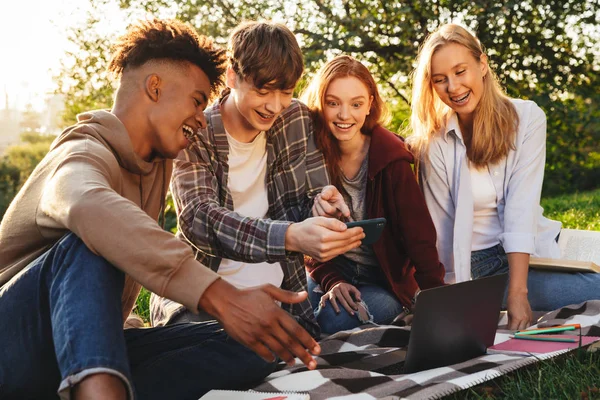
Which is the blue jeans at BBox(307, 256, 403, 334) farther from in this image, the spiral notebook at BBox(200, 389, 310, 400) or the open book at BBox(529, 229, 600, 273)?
the spiral notebook at BBox(200, 389, 310, 400)

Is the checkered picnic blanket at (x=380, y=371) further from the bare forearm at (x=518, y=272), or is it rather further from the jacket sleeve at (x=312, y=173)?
the jacket sleeve at (x=312, y=173)

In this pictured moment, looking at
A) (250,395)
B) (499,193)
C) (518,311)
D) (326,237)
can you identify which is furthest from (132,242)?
(499,193)

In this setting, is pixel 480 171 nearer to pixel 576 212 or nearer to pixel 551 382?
pixel 551 382

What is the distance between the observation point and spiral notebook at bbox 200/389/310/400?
2057 millimetres

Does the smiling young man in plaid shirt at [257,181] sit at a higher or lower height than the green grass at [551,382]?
higher

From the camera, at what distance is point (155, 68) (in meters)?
2.59

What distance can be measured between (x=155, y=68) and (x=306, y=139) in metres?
0.96

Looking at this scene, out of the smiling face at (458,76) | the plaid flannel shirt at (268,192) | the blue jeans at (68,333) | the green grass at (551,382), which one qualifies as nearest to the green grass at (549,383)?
the green grass at (551,382)

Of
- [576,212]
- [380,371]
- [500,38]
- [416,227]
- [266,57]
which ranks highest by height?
[500,38]

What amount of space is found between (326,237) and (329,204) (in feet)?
2.04

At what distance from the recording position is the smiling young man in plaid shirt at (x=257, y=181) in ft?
8.56

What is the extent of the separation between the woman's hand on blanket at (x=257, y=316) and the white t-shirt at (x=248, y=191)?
1.34m

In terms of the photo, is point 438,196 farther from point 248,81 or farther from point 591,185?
→ point 591,185

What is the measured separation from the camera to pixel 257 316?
1.77 m
